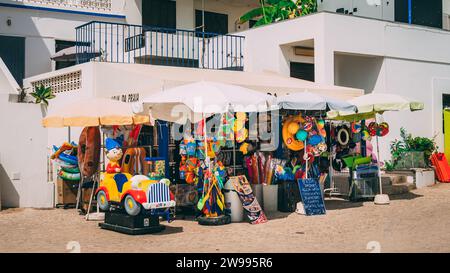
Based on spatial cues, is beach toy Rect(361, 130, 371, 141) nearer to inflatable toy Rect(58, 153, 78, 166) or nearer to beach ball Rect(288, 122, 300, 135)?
beach ball Rect(288, 122, 300, 135)

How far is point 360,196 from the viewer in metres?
16.4

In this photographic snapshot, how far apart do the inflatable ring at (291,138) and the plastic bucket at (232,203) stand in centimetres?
202

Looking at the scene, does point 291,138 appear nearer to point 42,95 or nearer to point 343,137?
point 343,137

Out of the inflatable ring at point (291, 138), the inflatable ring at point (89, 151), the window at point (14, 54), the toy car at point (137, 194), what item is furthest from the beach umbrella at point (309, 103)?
the window at point (14, 54)

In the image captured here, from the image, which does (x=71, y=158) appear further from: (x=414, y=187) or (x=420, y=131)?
(x=420, y=131)

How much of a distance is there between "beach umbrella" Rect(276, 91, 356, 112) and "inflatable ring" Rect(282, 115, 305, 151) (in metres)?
0.68

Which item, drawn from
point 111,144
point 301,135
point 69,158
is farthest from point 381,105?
point 69,158

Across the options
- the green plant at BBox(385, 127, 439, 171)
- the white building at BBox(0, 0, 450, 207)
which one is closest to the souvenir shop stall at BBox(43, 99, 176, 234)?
the white building at BBox(0, 0, 450, 207)

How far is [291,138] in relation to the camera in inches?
577

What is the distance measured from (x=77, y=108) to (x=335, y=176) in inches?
325

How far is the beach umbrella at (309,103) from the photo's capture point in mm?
13758

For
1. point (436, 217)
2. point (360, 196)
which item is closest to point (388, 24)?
point (360, 196)

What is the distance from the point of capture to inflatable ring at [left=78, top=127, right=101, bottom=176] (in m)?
14.2

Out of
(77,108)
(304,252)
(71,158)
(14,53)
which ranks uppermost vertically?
(14,53)
